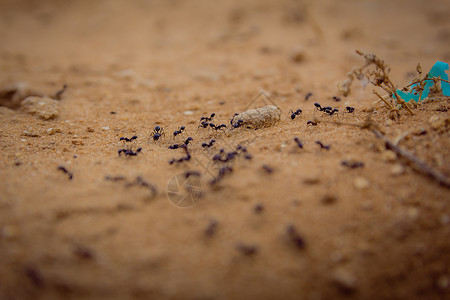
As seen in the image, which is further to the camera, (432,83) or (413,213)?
(432,83)

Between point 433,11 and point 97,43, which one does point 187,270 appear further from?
point 433,11

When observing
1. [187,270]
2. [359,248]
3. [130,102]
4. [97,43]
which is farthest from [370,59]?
[97,43]

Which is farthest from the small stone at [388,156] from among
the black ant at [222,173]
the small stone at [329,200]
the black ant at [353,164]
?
the black ant at [222,173]

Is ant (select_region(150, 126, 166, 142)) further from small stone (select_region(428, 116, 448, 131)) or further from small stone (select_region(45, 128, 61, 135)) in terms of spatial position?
small stone (select_region(428, 116, 448, 131))

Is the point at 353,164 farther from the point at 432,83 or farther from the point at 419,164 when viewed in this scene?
the point at 432,83

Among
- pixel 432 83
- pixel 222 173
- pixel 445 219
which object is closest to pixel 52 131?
pixel 222 173

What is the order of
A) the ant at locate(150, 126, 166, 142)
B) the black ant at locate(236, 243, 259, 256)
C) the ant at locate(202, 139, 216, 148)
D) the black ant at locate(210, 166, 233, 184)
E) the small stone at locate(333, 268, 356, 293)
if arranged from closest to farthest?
the small stone at locate(333, 268, 356, 293) → the black ant at locate(236, 243, 259, 256) → the black ant at locate(210, 166, 233, 184) → the ant at locate(202, 139, 216, 148) → the ant at locate(150, 126, 166, 142)

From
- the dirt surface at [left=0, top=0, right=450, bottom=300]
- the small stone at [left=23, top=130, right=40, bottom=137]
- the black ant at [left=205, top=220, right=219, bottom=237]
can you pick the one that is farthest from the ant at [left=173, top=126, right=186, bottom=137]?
the small stone at [left=23, top=130, right=40, bottom=137]
